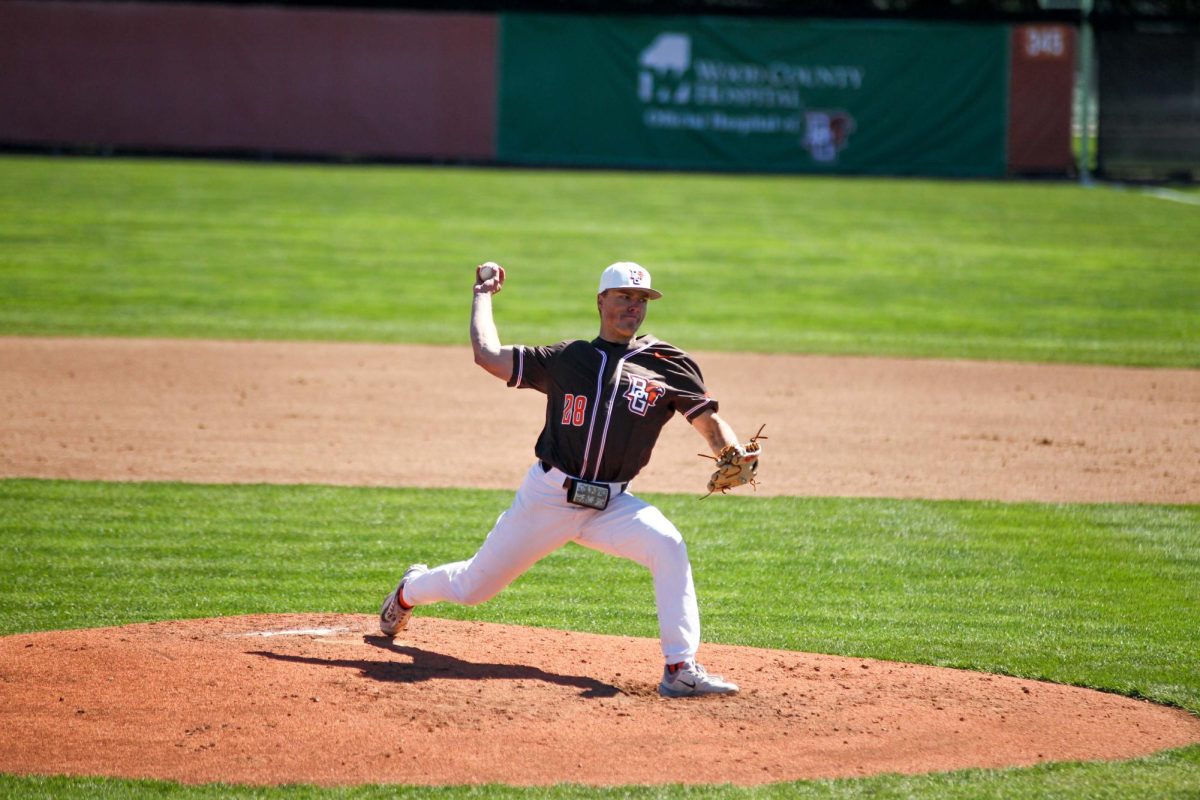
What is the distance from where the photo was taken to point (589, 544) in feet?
18.3

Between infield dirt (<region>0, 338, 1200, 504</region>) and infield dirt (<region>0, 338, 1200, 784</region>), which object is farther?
infield dirt (<region>0, 338, 1200, 504</region>)

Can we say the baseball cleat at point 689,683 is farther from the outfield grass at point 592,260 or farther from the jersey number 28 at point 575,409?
the outfield grass at point 592,260

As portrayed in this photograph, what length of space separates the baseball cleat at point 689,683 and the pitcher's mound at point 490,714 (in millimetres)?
43

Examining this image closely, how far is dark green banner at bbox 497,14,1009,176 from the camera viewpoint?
29.4 m

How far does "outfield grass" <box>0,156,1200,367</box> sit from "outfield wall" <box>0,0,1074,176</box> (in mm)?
2387

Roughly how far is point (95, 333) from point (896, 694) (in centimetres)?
1143

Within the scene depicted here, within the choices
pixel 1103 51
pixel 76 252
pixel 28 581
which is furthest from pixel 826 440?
pixel 1103 51

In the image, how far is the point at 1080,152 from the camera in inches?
1212

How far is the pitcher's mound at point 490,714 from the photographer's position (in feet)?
15.5

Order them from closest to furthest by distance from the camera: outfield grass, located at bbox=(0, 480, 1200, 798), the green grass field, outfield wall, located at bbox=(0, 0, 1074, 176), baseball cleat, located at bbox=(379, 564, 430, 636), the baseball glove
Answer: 1. the baseball glove
2. baseball cleat, located at bbox=(379, 564, 430, 636)
3. outfield grass, located at bbox=(0, 480, 1200, 798)
4. the green grass field
5. outfield wall, located at bbox=(0, 0, 1074, 176)

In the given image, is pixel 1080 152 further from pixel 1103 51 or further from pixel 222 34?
pixel 222 34

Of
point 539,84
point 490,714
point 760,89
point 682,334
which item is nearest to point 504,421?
point 682,334

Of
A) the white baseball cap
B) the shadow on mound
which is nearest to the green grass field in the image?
the shadow on mound

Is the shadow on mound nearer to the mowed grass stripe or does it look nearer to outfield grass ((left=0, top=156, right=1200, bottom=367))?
the mowed grass stripe
